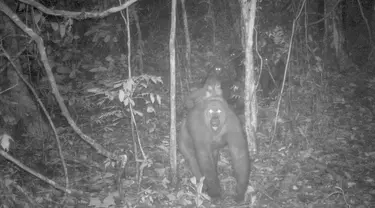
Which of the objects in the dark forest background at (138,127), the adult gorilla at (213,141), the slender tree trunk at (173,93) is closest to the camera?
the slender tree trunk at (173,93)

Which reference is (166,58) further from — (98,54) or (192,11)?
(192,11)

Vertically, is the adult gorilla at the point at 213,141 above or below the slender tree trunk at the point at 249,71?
below

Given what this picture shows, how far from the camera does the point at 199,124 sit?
5.04 metres

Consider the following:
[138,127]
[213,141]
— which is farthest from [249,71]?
[138,127]

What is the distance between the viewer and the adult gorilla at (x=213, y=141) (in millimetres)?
4668

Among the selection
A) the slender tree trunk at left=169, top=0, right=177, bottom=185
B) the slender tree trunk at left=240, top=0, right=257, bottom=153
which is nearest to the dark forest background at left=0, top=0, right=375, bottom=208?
the slender tree trunk at left=169, top=0, right=177, bottom=185

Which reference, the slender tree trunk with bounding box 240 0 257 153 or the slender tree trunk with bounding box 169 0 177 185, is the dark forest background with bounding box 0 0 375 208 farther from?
the slender tree trunk with bounding box 240 0 257 153

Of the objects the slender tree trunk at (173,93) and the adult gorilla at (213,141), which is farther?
the adult gorilla at (213,141)

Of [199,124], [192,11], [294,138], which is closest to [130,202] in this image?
[199,124]

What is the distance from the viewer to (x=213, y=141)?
505cm

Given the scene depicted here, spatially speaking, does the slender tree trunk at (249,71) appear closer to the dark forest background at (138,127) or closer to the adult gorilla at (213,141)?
the adult gorilla at (213,141)

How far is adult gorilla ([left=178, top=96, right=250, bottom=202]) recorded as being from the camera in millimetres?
4668

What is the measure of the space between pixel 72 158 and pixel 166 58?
6204 millimetres

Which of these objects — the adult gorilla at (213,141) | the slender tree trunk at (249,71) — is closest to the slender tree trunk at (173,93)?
the adult gorilla at (213,141)
